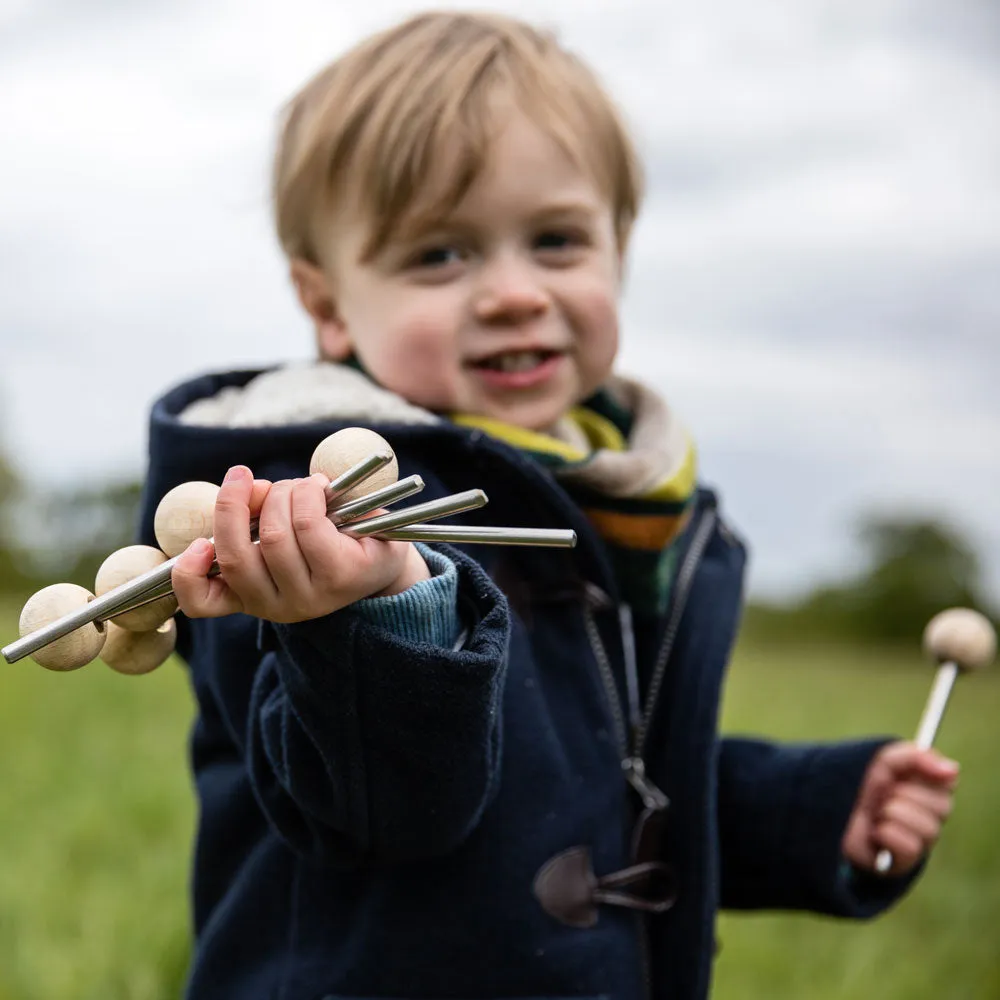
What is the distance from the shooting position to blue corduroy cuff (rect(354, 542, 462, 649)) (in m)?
A: 1.05

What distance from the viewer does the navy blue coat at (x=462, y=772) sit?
3.67ft

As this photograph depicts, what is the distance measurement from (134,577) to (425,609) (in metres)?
0.25

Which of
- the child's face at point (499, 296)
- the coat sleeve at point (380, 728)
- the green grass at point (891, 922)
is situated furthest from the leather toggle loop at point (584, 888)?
the green grass at point (891, 922)

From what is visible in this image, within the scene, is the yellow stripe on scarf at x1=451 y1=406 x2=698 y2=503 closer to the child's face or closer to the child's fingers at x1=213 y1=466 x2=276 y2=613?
the child's face

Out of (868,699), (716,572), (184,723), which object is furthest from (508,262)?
(868,699)

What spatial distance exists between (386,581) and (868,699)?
6392 millimetres

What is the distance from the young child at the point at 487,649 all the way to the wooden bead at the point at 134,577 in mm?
132

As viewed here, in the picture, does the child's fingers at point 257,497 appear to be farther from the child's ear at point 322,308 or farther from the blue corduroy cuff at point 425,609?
the child's ear at point 322,308

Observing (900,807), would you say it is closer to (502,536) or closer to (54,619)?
(502,536)

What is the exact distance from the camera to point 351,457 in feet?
2.95

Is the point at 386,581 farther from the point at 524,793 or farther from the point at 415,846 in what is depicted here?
the point at 524,793

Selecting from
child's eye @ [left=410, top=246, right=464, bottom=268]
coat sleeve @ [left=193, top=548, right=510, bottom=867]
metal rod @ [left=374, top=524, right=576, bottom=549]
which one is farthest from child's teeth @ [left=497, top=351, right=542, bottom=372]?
metal rod @ [left=374, top=524, right=576, bottom=549]

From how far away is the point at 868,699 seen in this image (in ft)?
22.9

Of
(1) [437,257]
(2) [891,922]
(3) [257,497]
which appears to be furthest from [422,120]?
(2) [891,922]
